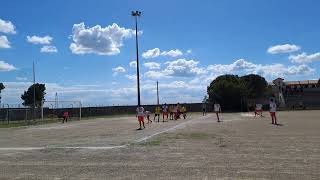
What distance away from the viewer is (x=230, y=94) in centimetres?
9425

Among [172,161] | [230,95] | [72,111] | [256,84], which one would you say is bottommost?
[172,161]

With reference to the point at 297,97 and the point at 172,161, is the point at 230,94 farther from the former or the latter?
the point at 172,161

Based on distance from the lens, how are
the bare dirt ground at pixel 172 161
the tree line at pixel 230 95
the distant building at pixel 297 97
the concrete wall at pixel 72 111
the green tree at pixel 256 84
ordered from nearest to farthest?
the bare dirt ground at pixel 172 161 → the concrete wall at pixel 72 111 → the tree line at pixel 230 95 → the distant building at pixel 297 97 → the green tree at pixel 256 84

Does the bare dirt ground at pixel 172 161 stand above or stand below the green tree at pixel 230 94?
below

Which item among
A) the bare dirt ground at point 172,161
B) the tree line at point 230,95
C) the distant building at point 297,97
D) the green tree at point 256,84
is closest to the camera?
the bare dirt ground at point 172,161

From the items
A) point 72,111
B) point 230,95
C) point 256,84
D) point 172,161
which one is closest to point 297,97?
point 256,84

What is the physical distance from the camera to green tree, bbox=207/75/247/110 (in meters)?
93.8

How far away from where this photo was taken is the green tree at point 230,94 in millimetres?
93750

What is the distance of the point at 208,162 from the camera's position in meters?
14.2

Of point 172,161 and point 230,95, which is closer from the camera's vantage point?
point 172,161

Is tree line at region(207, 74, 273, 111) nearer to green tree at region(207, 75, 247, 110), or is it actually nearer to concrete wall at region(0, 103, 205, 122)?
green tree at region(207, 75, 247, 110)

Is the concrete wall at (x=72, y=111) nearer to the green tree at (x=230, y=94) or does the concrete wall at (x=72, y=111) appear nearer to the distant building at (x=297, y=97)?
the green tree at (x=230, y=94)

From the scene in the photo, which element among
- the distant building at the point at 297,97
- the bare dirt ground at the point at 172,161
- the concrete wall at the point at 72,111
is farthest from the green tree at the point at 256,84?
the bare dirt ground at the point at 172,161

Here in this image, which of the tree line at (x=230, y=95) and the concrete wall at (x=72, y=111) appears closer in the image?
the concrete wall at (x=72, y=111)
